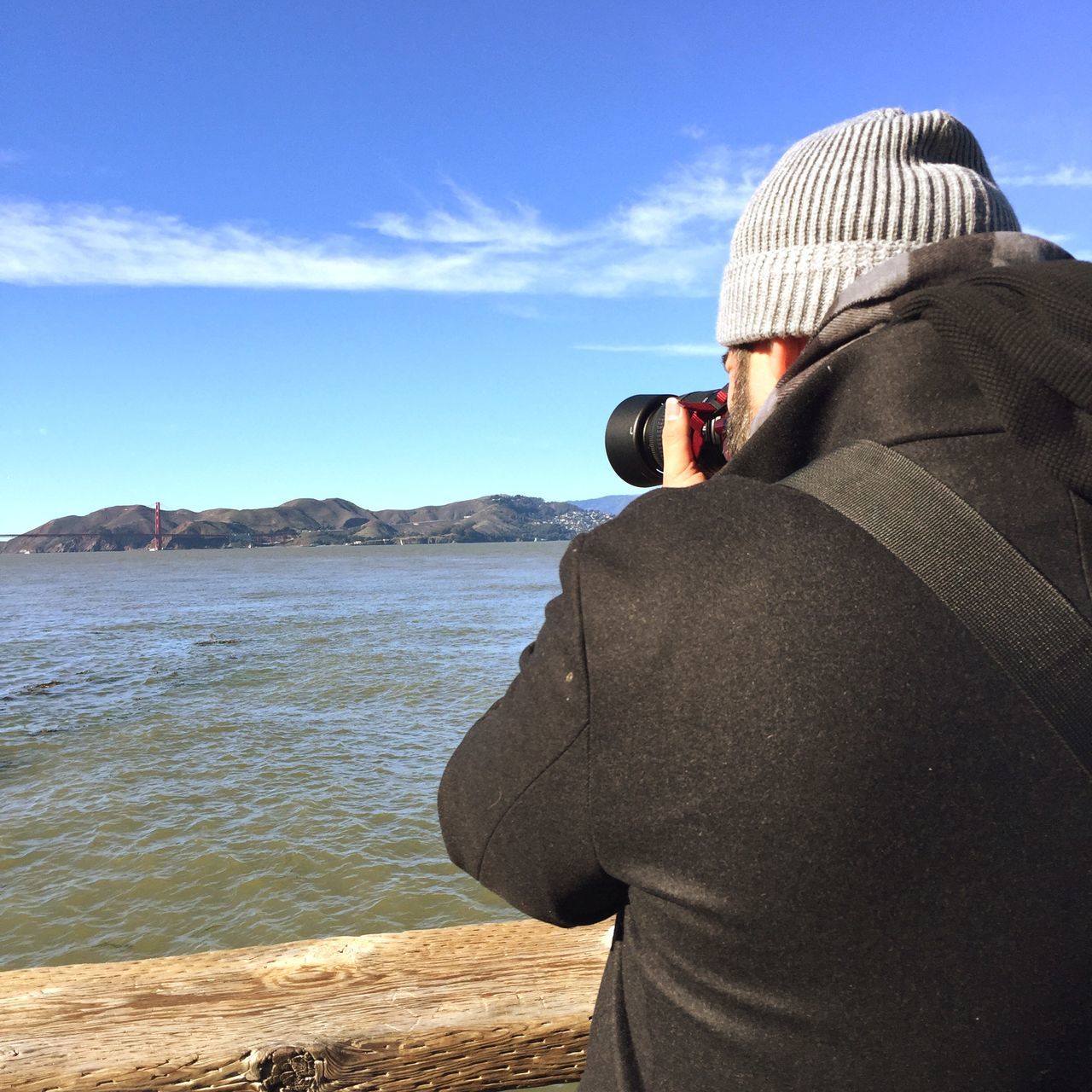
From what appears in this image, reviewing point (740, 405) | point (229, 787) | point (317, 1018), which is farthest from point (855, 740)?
point (229, 787)

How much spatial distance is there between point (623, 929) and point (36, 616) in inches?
1271

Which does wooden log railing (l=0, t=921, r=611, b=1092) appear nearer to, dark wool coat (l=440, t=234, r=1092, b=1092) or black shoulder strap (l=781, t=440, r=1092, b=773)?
dark wool coat (l=440, t=234, r=1092, b=1092)

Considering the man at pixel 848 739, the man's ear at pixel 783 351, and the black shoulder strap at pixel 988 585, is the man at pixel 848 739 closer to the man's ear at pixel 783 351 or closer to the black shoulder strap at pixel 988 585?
the black shoulder strap at pixel 988 585

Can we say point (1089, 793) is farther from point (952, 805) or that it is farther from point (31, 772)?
point (31, 772)

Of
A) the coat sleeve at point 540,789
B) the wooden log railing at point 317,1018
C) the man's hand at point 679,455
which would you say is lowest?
the wooden log railing at point 317,1018

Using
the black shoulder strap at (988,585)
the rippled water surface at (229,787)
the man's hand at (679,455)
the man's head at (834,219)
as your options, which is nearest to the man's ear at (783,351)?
the man's head at (834,219)

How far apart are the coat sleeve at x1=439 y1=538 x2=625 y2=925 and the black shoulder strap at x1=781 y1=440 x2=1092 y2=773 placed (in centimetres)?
28

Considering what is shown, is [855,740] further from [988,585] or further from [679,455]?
[679,455]

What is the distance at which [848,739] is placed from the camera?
31.7 inches

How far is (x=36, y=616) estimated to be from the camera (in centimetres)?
2931

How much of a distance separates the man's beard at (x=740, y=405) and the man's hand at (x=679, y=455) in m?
0.17

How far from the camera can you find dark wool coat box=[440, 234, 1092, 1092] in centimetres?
80

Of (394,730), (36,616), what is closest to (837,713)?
(394,730)

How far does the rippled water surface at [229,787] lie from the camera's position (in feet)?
19.7
